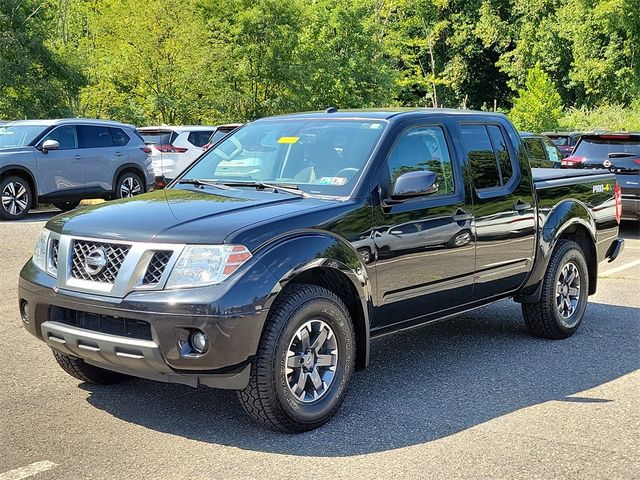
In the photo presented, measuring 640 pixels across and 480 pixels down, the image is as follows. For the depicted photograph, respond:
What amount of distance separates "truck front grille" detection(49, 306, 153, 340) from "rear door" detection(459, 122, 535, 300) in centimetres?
257

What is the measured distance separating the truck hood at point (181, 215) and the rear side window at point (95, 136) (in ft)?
36.7

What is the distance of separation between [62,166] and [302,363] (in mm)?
11891

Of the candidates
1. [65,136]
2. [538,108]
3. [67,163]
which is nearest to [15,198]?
[67,163]

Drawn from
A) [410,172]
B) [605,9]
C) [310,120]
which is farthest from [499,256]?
[605,9]

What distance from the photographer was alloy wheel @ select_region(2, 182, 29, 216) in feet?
48.6

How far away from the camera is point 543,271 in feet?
21.8

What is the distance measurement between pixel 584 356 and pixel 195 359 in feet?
11.3

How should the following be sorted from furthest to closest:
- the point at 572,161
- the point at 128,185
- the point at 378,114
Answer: the point at 128,185 → the point at 572,161 → the point at 378,114

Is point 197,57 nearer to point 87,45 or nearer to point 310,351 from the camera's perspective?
point 87,45

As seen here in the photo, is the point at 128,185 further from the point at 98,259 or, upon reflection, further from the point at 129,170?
the point at 98,259

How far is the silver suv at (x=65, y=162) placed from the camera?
1488 centimetres

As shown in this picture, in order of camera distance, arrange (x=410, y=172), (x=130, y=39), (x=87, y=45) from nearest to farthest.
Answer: (x=410, y=172)
(x=130, y=39)
(x=87, y=45)

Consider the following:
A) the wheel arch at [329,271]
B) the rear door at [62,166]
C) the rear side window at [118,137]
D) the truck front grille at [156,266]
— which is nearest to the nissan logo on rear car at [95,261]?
the truck front grille at [156,266]

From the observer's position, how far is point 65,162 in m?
15.4
